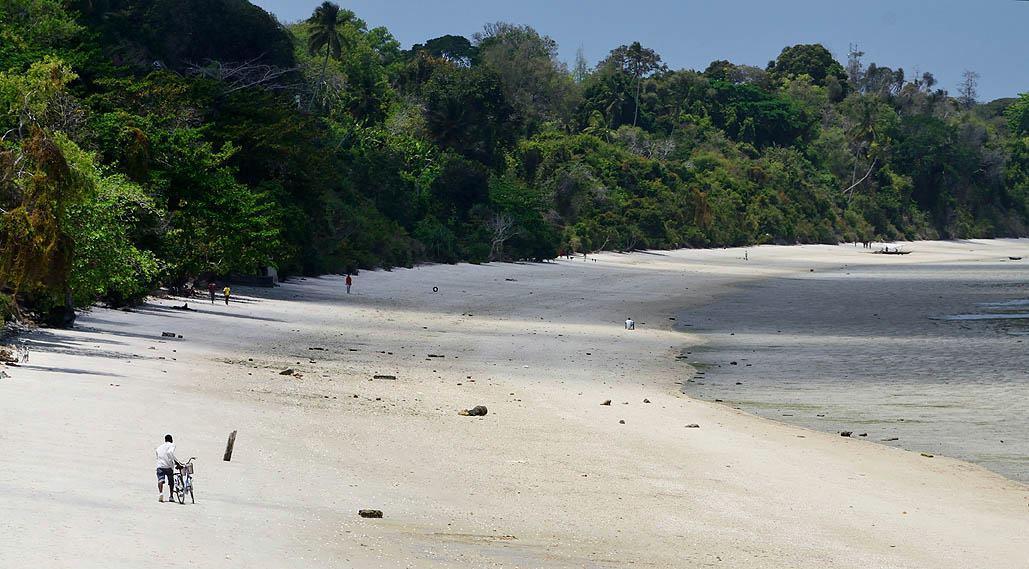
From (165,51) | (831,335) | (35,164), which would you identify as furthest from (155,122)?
(165,51)

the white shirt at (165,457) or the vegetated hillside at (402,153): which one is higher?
the vegetated hillside at (402,153)

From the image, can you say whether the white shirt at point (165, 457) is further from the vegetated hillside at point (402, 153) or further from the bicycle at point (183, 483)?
the vegetated hillside at point (402, 153)

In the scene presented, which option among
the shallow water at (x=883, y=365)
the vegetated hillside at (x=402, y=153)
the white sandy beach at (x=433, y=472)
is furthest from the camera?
the vegetated hillside at (x=402, y=153)

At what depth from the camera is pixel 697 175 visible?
133375 millimetres

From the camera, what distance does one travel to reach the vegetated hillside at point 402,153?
31844 mm

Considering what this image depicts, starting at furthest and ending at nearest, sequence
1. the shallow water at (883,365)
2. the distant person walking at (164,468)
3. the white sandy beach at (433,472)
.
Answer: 1. the shallow water at (883,365)
2. the distant person walking at (164,468)
3. the white sandy beach at (433,472)

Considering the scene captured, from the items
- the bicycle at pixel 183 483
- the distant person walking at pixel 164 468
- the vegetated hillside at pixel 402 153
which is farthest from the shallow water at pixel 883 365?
the vegetated hillside at pixel 402 153

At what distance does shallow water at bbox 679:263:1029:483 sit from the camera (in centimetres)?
2408

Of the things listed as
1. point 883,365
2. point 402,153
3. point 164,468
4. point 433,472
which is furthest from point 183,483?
point 402,153

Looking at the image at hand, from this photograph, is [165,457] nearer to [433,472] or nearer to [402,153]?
[433,472]

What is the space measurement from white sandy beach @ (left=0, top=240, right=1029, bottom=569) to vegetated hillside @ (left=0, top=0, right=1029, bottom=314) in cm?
416

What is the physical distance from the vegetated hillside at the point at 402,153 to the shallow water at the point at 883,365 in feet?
53.9

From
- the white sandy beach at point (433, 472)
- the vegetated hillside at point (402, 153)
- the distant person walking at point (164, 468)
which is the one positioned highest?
the vegetated hillside at point (402, 153)

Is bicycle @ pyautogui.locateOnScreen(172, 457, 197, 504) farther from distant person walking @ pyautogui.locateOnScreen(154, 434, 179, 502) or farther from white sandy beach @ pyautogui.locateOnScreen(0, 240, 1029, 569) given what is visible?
white sandy beach @ pyautogui.locateOnScreen(0, 240, 1029, 569)
